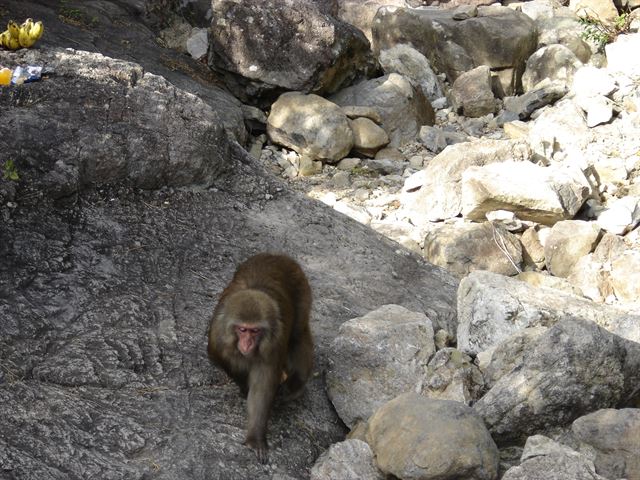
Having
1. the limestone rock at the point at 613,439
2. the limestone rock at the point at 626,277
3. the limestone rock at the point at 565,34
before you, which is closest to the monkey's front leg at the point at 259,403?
the limestone rock at the point at 613,439

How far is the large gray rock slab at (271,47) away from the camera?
12.2m

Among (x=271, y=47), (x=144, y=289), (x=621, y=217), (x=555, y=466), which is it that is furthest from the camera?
(x=271, y=47)

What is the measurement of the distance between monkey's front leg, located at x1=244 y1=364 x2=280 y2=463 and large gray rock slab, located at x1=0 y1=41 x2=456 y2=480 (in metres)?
0.08

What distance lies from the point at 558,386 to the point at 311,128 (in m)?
7.52

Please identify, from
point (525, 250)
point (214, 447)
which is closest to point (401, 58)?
point (525, 250)

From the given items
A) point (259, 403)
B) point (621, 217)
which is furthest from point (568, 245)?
point (259, 403)

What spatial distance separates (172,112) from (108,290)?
189 centimetres

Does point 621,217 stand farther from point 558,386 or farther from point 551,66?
point 558,386

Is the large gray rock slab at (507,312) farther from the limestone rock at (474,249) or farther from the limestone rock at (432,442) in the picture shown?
the limestone rock at (474,249)

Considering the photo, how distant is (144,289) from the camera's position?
5.56m

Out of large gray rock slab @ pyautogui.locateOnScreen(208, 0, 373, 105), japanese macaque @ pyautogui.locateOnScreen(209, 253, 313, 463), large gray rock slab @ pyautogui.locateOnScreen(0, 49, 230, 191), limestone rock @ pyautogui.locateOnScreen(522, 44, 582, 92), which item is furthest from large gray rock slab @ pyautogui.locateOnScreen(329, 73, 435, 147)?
japanese macaque @ pyautogui.locateOnScreen(209, 253, 313, 463)

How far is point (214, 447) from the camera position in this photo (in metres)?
4.41

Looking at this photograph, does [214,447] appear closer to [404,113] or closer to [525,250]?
[525,250]

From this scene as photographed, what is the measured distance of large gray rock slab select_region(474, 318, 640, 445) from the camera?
4559 millimetres
